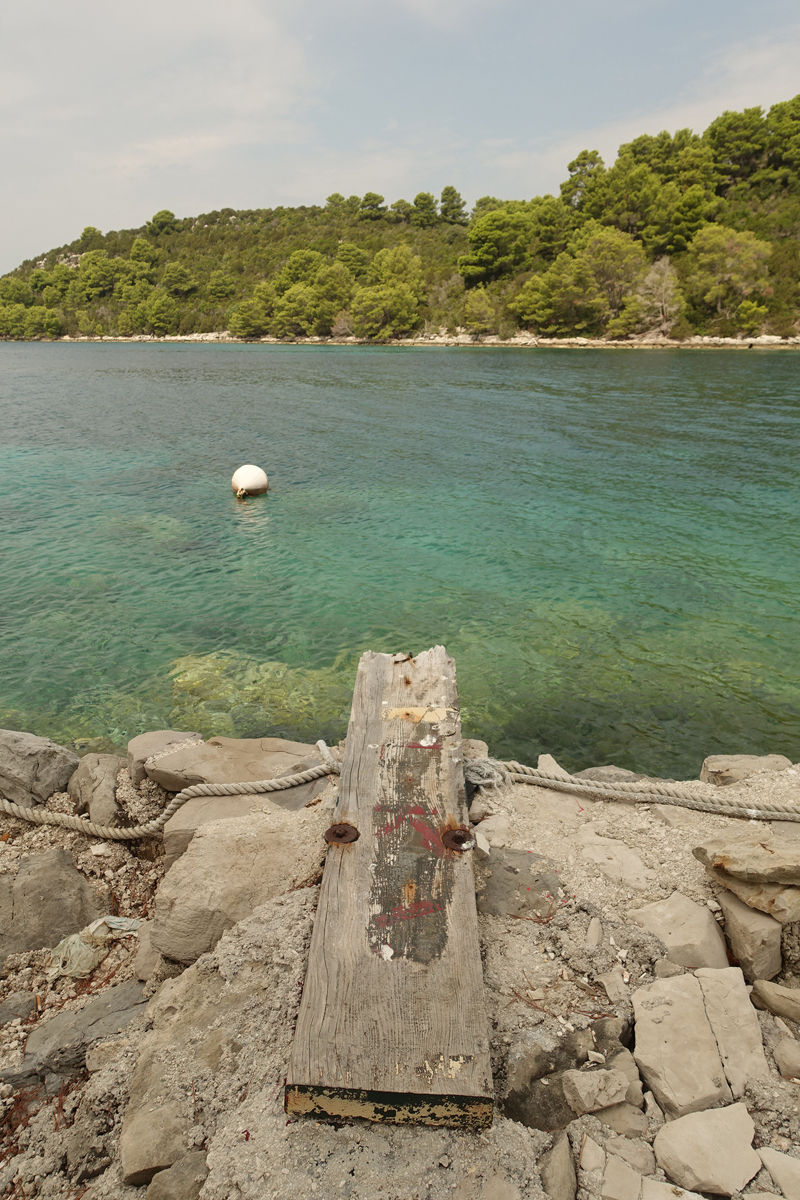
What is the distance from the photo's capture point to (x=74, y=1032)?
340cm

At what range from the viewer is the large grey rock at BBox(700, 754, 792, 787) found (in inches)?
225

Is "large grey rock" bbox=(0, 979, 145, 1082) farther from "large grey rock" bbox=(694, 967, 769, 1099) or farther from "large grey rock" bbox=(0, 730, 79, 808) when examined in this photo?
"large grey rock" bbox=(694, 967, 769, 1099)

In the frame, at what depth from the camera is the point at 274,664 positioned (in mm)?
8828

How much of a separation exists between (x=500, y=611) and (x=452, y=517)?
17.2 feet

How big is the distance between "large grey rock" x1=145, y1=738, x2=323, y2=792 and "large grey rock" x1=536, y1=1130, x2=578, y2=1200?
3382 mm

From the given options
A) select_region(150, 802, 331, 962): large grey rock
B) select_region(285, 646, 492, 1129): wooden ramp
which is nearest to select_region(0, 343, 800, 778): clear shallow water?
select_region(150, 802, 331, 962): large grey rock

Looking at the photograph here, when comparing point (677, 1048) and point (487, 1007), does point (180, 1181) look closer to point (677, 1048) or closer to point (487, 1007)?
point (487, 1007)

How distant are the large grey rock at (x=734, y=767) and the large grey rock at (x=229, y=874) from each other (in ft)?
12.2

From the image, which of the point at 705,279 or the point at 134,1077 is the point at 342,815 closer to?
the point at 134,1077

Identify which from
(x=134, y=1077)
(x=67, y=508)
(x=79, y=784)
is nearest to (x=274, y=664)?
(x=79, y=784)

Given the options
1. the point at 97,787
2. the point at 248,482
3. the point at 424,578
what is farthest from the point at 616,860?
the point at 248,482

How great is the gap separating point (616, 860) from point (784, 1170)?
189 centimetres

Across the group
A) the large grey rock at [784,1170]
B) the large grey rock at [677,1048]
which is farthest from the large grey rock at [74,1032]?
the large grey rock at [784,1170]

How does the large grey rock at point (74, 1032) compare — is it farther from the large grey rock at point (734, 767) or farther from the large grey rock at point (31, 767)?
the large grey rock at point (734, 767)
